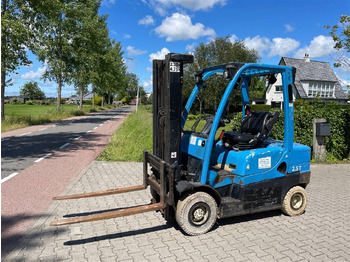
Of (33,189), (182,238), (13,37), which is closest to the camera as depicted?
(182,238)

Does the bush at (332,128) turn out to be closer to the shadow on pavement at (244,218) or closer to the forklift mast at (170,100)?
the shadow on pavement at (244,218)

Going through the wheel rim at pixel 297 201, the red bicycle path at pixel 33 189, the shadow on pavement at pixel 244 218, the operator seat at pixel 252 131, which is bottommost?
the shadow on pavement at pixel 244 218

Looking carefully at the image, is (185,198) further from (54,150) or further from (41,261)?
(54,150)

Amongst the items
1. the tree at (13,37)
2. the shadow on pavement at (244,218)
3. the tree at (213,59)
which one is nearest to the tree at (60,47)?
the tree at (13,37)

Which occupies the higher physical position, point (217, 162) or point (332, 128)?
point (332, 128)

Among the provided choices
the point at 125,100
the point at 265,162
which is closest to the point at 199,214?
the point at 265,162

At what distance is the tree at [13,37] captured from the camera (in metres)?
15.1

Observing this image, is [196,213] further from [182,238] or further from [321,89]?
[321,89]

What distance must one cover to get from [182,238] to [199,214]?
16.5 inches

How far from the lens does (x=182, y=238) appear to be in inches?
165

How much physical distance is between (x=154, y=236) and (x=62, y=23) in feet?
102

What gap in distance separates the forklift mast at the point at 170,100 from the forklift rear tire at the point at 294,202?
2.06m

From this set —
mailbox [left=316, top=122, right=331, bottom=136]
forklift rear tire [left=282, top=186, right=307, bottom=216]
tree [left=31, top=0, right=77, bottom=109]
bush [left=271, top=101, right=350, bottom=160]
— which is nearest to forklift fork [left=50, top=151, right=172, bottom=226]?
forklift rear tire [left=282, top=186, right=307, bottom=216]

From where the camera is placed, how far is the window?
49.5m
